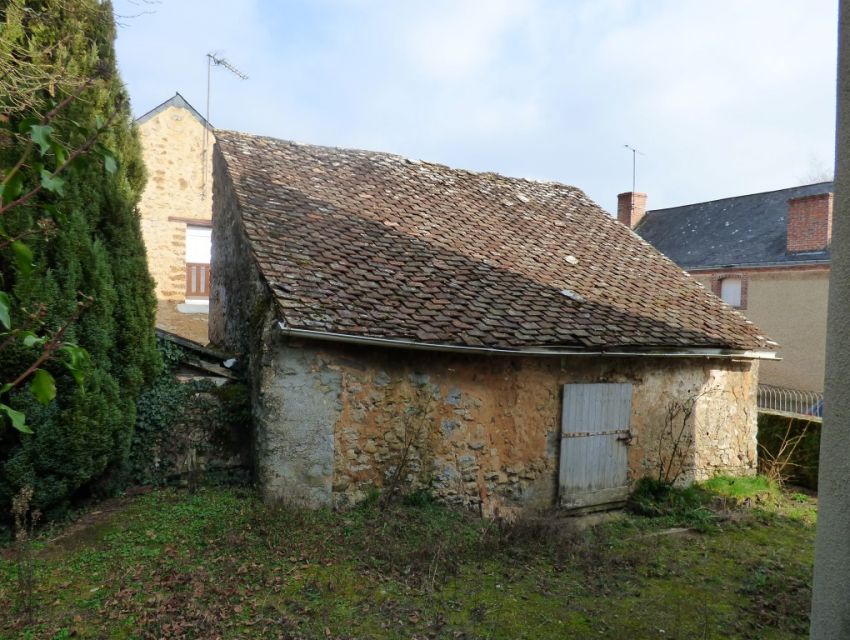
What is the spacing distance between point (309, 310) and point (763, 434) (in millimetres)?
9336

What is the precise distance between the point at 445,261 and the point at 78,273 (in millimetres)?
4653

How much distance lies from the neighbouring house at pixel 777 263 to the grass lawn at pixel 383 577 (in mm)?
13316

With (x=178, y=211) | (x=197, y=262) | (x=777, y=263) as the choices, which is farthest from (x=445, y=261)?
(x=777, y=263)

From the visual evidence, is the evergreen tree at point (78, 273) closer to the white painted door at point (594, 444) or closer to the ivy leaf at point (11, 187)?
the ivy leaf at point (11, 187)

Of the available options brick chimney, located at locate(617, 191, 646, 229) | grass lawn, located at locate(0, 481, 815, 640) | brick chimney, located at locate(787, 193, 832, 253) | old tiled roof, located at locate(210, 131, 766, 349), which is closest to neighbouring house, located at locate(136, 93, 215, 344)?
old tiled roof, located at locate(210, 131, 766, 349)

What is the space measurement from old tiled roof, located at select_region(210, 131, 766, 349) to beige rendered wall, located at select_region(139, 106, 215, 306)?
408 cm

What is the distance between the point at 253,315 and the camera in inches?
291

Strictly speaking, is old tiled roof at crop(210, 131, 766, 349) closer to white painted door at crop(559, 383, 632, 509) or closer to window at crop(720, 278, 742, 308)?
white painted door at crop(559, 383, 632, 509)

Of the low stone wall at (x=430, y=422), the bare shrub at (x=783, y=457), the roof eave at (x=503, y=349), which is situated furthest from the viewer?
the bare shrub at (x=783, y=457)

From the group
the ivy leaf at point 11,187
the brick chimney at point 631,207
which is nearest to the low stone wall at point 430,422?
the ivy leaf at point 11,187

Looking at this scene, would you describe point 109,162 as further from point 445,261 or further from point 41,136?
point 445,261

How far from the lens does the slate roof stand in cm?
1973

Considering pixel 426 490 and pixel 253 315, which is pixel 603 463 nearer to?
pixel 426 490

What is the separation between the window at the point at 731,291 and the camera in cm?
2073
